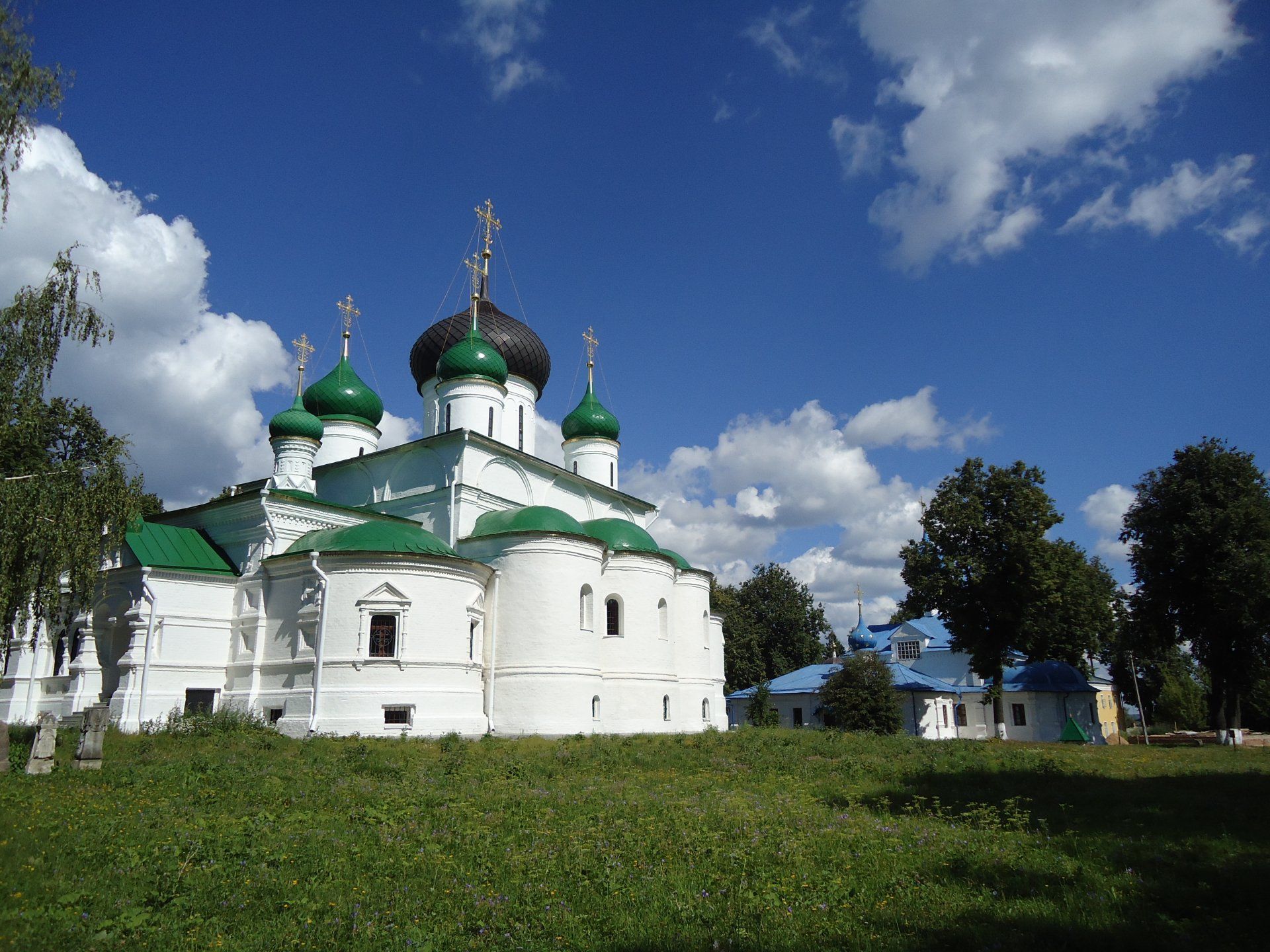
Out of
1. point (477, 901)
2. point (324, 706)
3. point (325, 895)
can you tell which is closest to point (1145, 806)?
point (477, 901)

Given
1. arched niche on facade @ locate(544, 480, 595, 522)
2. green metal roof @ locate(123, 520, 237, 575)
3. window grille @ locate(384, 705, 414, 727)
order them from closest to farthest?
window grille @ locate(384, 705, 414, 727) < green metal roof @ locate(123, 520, 237, 575) < arched niche on facade @ locate(544, 480, 595, 522)

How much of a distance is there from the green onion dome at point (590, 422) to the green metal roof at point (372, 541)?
35.2ft

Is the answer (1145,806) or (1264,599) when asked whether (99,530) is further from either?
(1264,599)

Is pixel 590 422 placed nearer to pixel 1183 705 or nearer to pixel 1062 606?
pixel 1062 606

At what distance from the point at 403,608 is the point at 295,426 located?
26.8 ft

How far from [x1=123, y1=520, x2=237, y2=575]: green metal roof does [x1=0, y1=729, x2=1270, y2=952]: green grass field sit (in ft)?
23.7

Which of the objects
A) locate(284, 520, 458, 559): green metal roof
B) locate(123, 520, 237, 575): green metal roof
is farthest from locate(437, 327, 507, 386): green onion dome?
locate(123, 520, 237, 575): green metal roof

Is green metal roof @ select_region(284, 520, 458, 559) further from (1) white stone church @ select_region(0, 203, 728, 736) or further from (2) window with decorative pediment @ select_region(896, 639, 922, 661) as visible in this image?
(2) window with decorative pediment @ select_region(896, 639, 922, 661)

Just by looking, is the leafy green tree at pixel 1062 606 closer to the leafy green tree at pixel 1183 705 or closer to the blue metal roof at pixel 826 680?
the blue metal roof at pixel 826 680

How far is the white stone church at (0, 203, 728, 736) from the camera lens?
19766 millimetres

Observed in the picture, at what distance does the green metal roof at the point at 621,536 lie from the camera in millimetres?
24781

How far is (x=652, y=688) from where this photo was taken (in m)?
24.1

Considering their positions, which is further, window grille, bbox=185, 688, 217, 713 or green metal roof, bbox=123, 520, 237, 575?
window grille, bbox=185, 688, 217, 713

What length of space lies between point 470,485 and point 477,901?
1819 cm
